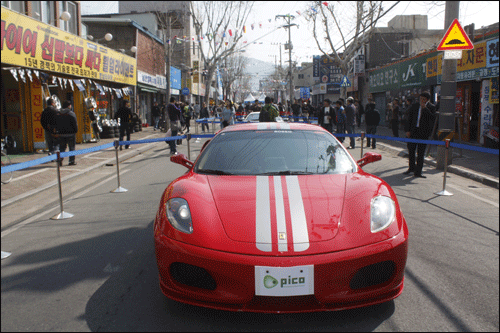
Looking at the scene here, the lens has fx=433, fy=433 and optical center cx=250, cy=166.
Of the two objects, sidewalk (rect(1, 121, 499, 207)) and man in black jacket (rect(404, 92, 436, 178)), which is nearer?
sidewalk (rect(1, 121, 499, 207))

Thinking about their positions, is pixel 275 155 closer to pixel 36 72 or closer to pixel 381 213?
pixel 381 213

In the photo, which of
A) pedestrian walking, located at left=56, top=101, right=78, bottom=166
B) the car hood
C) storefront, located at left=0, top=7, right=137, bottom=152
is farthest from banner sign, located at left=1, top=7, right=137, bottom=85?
the car hood

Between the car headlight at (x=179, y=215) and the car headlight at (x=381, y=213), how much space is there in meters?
1.26

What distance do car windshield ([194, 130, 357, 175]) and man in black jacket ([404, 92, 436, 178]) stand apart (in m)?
5.50

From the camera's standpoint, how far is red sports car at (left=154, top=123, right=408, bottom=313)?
264 centimetres

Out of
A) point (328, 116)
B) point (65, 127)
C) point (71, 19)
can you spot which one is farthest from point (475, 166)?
point (71, 19)

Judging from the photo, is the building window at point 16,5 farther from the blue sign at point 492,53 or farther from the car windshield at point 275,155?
the blue sign at point 492,53

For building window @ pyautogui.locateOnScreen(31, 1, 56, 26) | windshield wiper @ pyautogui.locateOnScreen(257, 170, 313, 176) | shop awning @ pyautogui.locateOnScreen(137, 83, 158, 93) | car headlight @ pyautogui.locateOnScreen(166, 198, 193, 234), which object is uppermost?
building window @ pyautogui.locateOnScreen(31, 1, 56, 26)

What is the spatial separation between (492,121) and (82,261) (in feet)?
47.6

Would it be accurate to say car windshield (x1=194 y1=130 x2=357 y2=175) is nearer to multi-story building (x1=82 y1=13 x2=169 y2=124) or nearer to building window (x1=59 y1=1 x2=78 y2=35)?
building window (x1=59 y1=1 x2=78 y2=35)

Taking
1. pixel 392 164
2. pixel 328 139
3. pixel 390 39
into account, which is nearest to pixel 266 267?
pixel 328 139

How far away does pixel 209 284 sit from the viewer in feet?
9.03

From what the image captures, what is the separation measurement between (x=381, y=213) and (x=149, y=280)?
1900 millimetres

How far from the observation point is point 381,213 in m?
3.09
